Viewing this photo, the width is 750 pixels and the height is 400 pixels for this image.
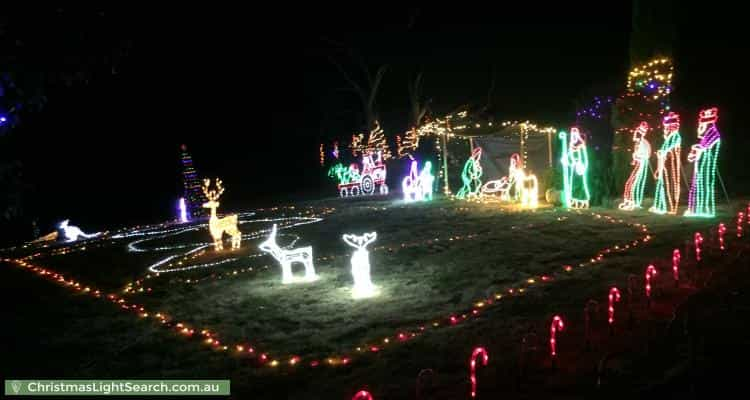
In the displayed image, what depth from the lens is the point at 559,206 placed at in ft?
47.6

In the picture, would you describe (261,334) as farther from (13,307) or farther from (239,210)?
(239,210)

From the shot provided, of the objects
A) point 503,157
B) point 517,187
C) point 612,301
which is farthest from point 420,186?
point 612,301

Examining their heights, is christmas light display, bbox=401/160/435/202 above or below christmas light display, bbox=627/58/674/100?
below

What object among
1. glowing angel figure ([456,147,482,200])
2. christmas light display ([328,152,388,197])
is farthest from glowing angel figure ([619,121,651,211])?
christmas light display ([328,152,388,197])

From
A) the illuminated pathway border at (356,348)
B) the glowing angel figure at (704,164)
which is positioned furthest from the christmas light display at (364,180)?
the illuminated pathway border at (356,348)

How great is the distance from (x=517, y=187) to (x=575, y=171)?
8.05 ft

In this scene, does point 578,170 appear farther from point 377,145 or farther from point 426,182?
point 377,145

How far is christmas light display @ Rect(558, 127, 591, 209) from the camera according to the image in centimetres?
1398

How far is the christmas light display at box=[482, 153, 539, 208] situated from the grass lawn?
11.2 feet

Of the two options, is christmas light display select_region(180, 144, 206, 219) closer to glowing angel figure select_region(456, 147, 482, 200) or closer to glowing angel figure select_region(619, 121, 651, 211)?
glowing angel figure select_region(456, 147, 482, 200)

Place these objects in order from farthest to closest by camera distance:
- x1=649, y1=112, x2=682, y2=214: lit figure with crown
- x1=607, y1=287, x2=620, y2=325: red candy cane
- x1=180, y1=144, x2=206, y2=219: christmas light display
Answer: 1. x1=180, y1=144, x2=206, y2=219: christmas light display
2. x1=649, y1=112, x2=682, y2=214: lit figure with crown
3. x1=607, y1=287, x2=620, y2=325: red candy cane

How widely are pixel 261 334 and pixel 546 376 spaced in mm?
3107

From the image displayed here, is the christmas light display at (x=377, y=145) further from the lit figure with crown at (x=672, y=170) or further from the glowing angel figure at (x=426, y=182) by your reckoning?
the lit figure with crown at (x=672, y=170)

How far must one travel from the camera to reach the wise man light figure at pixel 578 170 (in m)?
14.0
